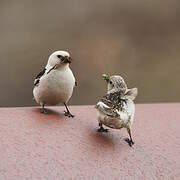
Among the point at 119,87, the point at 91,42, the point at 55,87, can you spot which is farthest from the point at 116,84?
the point at 91,42

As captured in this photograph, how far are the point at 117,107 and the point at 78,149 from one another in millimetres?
77

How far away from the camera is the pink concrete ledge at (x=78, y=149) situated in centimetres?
64

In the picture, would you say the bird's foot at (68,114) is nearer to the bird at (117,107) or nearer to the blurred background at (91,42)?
the bird at (117,107)

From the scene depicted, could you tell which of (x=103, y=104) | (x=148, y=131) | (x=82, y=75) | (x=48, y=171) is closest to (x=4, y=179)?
(x=48, y=171)

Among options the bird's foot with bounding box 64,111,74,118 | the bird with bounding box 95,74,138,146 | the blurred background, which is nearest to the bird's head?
the bird with bounding box 95,74,138,146

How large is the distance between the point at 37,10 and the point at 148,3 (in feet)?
1.25

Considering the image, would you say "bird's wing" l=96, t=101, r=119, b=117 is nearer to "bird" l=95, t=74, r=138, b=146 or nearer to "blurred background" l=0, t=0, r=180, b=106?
"bird" l=95, t=74, r=138, b=146

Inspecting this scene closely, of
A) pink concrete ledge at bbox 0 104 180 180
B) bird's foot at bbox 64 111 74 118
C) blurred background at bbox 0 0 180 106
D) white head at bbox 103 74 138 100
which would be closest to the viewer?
pink concrete ledge at bbox 0 104 180 180

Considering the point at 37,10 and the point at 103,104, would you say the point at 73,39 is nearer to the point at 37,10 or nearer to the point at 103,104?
the point at 37,10

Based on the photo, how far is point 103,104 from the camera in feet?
2.33

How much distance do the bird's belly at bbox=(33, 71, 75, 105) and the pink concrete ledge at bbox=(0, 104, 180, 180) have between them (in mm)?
30

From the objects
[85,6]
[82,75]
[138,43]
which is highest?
[85,6]

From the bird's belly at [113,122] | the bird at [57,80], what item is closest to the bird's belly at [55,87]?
the bird at [57,80]

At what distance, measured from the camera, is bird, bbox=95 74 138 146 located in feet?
2.31
